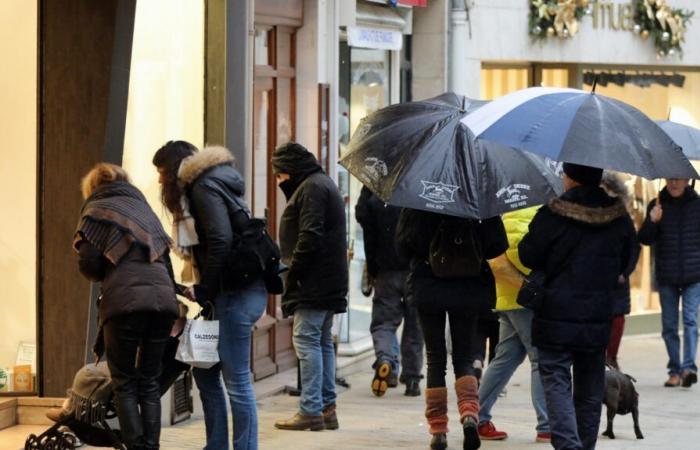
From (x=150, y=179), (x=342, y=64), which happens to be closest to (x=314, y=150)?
(x=342, y=64)

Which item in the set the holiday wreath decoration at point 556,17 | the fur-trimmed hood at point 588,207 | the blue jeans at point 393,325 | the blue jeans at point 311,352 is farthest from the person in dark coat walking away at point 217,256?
the holiday wreath decoration at point 556,17

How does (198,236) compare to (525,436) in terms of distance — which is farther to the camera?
(525,436)

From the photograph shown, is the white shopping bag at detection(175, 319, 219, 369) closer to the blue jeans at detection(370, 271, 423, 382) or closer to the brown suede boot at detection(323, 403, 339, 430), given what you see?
the brown suede boot at detection(323, 403, 339, 430)

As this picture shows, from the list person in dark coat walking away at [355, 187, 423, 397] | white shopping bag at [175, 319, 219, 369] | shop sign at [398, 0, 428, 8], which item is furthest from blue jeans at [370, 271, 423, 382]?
white shopping bag at [175, 319, 219, 369]

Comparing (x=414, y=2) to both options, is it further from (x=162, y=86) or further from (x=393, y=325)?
(x=162, y=86)

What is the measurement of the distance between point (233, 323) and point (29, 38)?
2794mm

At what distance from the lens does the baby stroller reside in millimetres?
8633

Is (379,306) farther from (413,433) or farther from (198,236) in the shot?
(198,236)

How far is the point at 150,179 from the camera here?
10.6 m

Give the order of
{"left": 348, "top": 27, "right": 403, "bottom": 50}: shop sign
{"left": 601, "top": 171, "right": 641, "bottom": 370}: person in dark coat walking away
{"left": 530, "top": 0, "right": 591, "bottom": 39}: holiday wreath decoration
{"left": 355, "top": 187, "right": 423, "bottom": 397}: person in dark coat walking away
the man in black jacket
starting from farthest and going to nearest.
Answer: {"left": 530, "top": 0, "right": 591, "bottom": 39}: holiday wreath decoration < {"left": 348, "top": 27, "right": 403, "bottom": 50}: shop sign < the man in black jacket < {"left": 355, "top": 187, "right": 423, "bottom": 397}: person in dark coat walking away < {"left": 601, "top": 171, "right": 641, "bottom": 370}: person in dark coat walking away

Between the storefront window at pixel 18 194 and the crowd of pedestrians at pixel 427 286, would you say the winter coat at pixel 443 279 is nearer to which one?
the crowd of pedestrians at pixel 427 286

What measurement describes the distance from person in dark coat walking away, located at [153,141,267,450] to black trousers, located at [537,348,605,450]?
159cm

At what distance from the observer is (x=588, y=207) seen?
8281mm

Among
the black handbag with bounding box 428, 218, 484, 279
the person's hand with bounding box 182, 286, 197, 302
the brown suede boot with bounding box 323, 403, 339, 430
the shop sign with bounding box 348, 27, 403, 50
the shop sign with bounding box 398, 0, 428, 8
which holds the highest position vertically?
the shop sign with bounding box 398, 0, 428, 8
